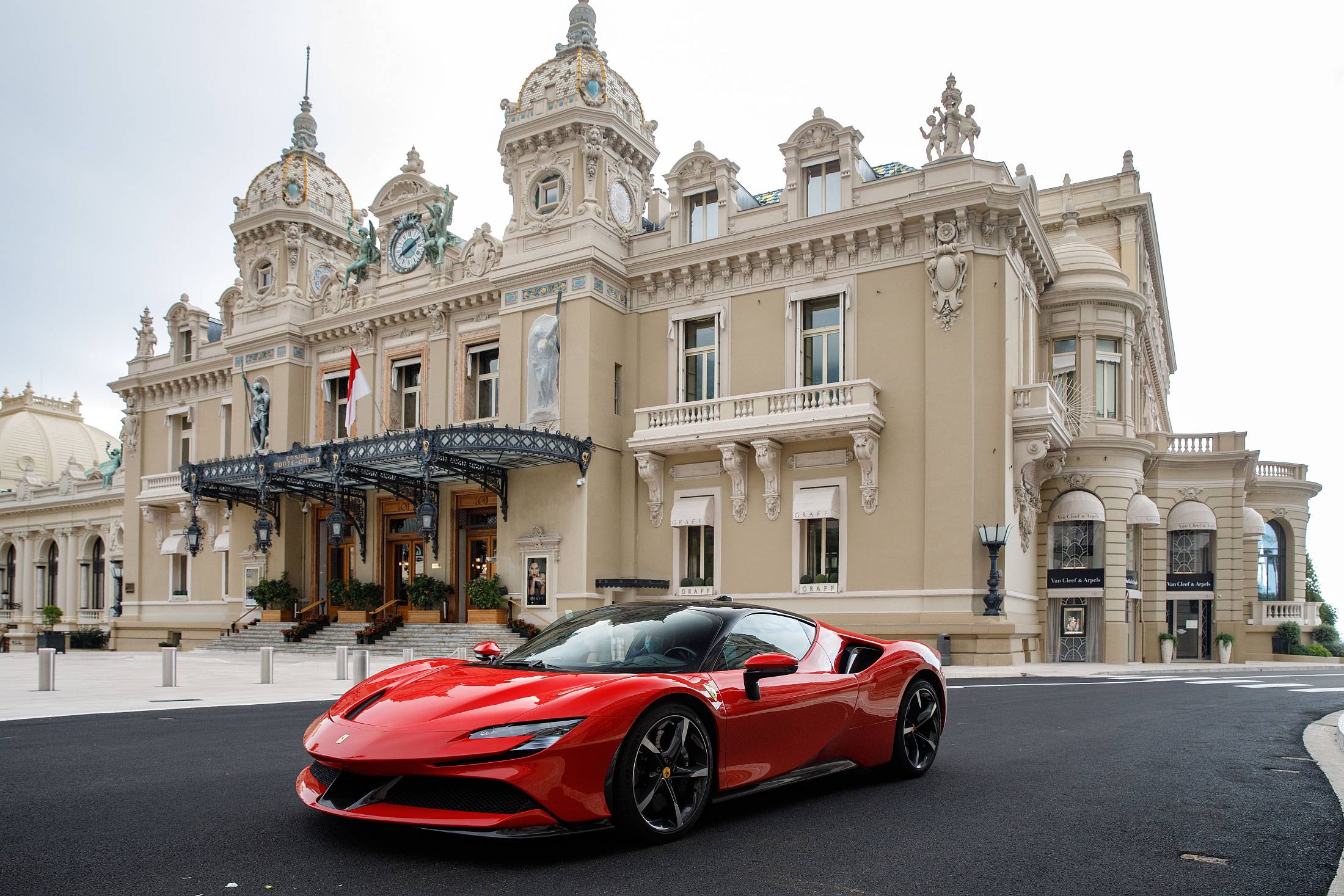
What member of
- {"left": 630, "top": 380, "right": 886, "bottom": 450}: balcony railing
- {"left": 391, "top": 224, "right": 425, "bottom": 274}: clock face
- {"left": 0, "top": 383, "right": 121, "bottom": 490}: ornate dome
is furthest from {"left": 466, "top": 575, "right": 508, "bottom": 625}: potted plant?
{"left": 0, "top": 383, "right": 121, "bottom": 490}: ornate dome

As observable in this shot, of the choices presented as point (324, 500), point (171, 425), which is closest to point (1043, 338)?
point (324, 500)

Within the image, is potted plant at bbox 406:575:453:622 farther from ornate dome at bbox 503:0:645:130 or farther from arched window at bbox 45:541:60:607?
arched window at bbox 45:541:60:607

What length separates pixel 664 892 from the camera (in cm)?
437

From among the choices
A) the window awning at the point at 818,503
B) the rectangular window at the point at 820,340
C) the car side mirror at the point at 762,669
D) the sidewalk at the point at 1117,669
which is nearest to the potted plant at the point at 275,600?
→ the window awning at the point at 818,503

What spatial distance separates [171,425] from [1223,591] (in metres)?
35.7

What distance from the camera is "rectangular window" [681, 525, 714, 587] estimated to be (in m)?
26.5

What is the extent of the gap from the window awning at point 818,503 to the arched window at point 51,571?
44118 mm

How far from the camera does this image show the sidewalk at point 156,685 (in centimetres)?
1348

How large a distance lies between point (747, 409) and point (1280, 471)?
20191 millimetres

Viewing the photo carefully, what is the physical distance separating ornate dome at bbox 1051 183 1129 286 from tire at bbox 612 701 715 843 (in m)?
25.6

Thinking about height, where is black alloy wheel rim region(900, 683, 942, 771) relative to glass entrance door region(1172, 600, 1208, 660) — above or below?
above

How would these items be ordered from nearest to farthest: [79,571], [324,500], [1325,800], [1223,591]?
[1325,800], [1223,591], [324,500], [79,571]

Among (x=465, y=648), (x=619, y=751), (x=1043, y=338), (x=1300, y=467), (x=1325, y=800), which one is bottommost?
(x=465, y=648)

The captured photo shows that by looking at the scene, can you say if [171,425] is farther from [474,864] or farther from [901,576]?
[474,864]
